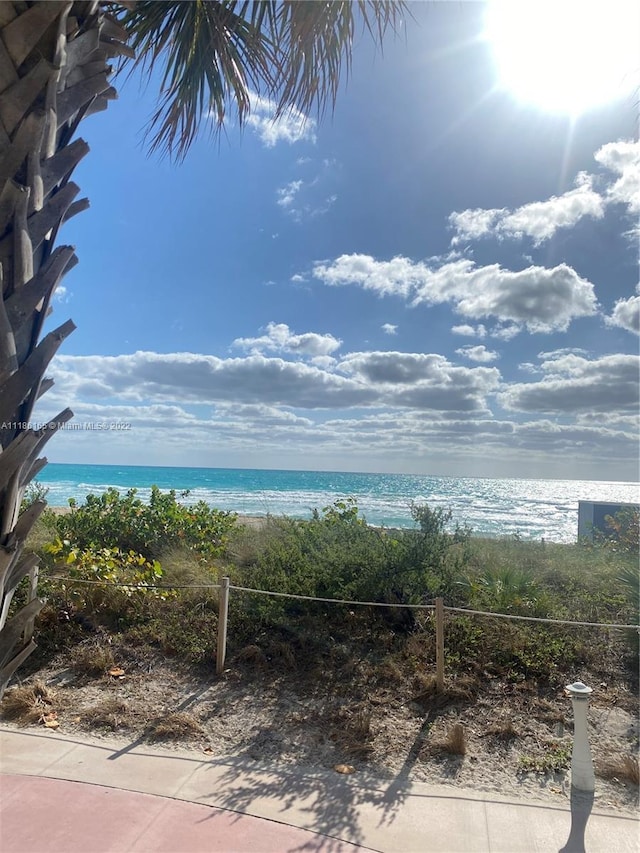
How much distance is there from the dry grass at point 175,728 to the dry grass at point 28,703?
39.3 inches

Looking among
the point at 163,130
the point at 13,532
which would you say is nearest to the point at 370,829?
the point at 13,532

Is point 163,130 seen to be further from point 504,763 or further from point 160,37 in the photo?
point 504,763

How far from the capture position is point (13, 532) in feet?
5.28

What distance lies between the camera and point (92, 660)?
5.54m

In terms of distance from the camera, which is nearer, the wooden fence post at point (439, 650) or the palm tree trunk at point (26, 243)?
the palm tree trunk at point (26, 243)

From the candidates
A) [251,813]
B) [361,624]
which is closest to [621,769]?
[251,813]

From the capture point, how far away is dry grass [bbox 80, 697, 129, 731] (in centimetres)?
461

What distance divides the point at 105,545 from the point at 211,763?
553 cm

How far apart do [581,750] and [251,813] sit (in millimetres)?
2080

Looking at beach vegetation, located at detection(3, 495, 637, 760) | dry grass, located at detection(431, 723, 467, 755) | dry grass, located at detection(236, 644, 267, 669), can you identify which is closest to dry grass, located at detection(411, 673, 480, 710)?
beach vegetation, located at detection(3, 495, 637, 760)

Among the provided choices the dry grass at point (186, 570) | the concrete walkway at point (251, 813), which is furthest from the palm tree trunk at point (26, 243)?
the dry grass at point (186, 570)

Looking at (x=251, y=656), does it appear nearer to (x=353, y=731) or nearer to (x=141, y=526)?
(x=353, y=731)

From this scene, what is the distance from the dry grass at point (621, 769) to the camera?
151 inches

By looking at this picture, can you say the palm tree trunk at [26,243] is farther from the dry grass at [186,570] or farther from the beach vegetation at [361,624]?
the dry grass at [186,570]
